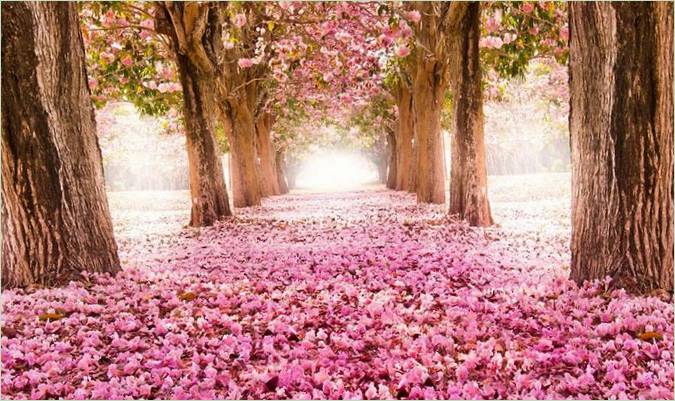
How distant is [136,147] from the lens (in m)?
68.1

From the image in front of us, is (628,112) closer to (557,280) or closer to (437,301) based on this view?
(557,280)

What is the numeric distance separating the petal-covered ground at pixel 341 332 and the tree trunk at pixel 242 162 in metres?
15.1

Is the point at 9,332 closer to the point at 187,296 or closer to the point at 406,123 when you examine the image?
the point at 187,296

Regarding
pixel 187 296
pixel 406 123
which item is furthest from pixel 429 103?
pixel 187 296

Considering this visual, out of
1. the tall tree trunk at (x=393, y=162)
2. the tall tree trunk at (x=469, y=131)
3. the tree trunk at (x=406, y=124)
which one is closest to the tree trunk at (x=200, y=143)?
the tall tree trunk at (x=469, y=131)

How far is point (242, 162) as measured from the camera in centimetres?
2525

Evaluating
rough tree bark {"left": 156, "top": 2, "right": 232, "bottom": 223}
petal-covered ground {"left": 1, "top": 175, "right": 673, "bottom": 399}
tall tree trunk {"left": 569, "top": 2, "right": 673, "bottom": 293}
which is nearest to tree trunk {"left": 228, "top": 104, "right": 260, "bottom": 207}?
rough tree bark {"left": 156, "top": 2, "right": 232, "bottom": 223}

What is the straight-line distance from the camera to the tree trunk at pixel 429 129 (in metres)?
20.8

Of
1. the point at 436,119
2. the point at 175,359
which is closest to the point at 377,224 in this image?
the point at 436,119

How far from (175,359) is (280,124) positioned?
40.7 m

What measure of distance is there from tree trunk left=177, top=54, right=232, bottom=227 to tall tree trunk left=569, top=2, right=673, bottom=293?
11299 mm

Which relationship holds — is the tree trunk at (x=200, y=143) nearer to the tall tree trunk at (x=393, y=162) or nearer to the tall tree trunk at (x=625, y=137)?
the tall tree trunk at (x=625, y=137)

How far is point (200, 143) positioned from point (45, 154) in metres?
9.05

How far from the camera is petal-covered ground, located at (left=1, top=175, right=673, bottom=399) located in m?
4.66
